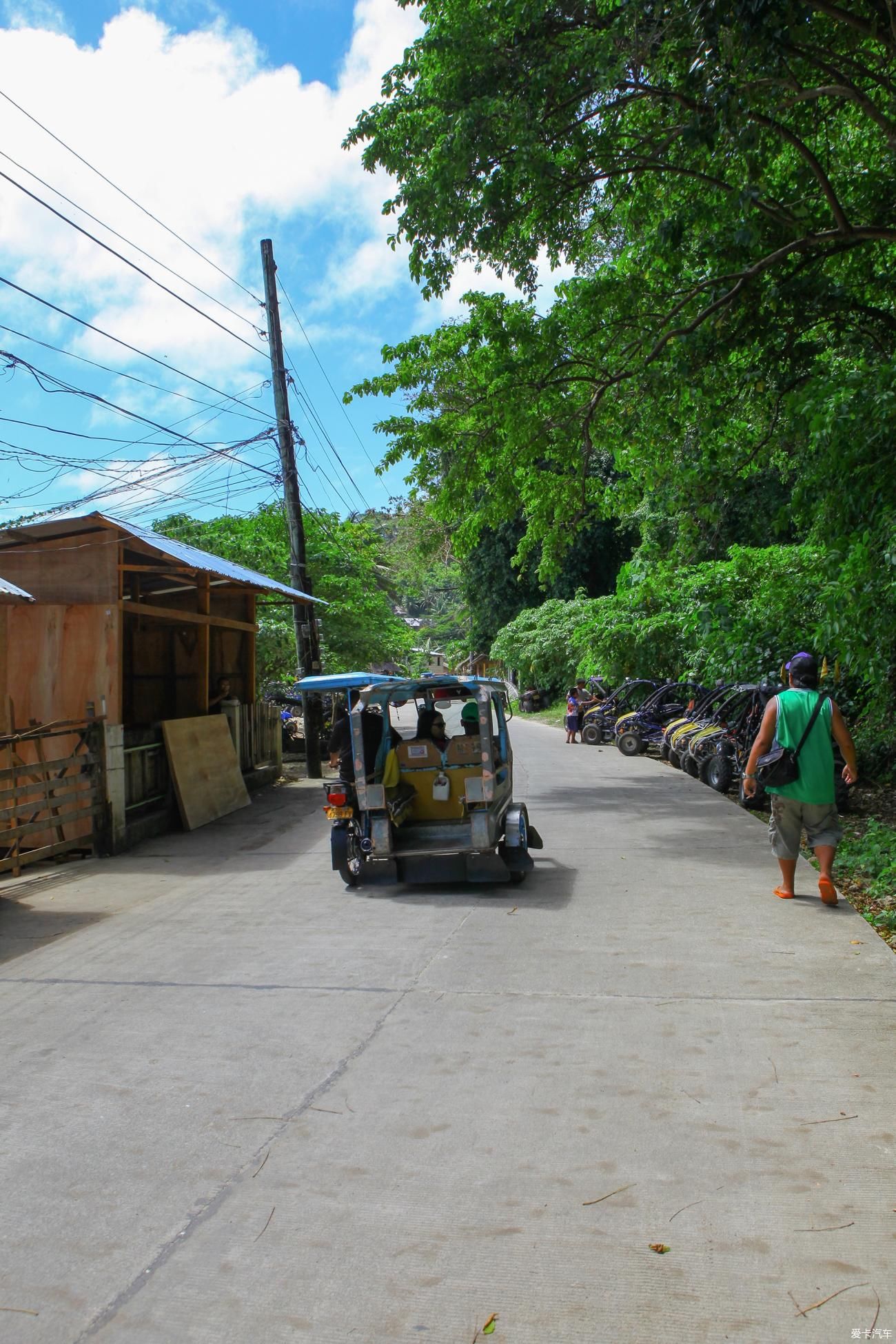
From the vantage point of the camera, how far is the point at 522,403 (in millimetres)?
13773

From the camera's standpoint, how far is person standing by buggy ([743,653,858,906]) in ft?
24.3

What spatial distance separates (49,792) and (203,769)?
3.59m

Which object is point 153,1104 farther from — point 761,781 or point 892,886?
point 892,886

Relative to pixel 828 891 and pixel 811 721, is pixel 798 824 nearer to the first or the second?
pixel 828 891

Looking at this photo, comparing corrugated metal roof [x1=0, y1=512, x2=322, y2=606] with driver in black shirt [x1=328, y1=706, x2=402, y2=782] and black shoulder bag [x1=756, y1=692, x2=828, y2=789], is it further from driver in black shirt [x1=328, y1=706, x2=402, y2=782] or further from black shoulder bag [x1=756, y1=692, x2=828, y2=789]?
black shoulder bag [x1=756, y1=692, x2=828, y2=789]

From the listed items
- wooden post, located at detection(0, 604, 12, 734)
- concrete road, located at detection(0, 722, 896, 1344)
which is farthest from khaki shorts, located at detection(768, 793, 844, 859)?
wooden post, located at detection(0, 604, 12, 734)

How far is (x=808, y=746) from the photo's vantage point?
7.41 metres

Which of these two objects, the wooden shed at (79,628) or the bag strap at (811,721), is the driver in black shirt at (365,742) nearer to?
the wooden shed at (79,628)

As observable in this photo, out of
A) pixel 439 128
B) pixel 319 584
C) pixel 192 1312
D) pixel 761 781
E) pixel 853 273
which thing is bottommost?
pixel 192 1312

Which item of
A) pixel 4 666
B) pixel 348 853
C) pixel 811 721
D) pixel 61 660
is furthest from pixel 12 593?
pixel 811 721

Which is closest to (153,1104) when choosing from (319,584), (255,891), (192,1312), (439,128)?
(192,1312)

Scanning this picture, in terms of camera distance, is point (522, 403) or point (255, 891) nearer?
point (255, 891)

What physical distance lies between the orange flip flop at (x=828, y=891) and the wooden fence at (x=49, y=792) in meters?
6.99

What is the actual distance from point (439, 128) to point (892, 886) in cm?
846
